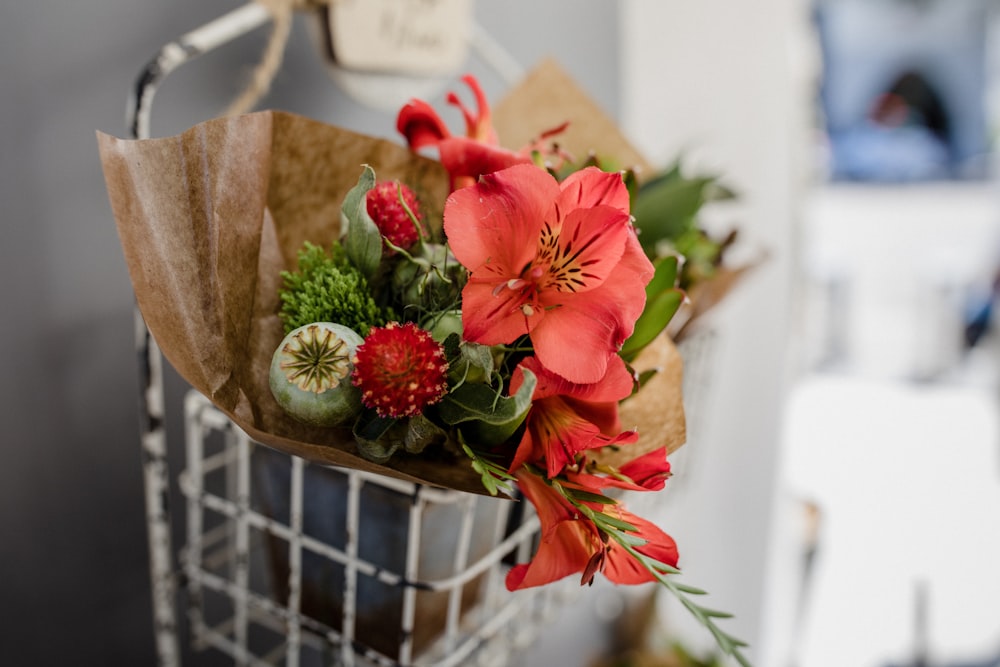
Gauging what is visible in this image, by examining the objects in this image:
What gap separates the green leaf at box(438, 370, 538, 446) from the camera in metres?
0.28

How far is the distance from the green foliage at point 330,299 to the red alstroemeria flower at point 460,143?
3.0 inches

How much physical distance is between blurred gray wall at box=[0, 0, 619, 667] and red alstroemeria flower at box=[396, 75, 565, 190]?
0.22m

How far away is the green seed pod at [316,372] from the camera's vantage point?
0.30 metres

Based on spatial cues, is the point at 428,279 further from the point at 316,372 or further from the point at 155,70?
the point at 155,70

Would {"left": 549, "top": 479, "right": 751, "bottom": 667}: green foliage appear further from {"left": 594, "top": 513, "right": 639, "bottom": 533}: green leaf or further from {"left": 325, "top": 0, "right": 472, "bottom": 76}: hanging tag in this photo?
{"left": 325, "top": 0, "right": 472, "bottom": 76}: hanging tag

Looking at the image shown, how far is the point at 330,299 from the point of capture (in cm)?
32

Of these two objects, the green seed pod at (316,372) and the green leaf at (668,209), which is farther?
the green leaf at (668,209)

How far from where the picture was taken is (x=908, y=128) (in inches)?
114

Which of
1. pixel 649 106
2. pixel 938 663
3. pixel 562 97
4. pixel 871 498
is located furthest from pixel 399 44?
pixel 938 663

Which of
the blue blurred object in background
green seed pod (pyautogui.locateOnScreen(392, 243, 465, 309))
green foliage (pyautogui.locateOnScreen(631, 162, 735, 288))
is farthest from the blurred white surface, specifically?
the blue blurred object in background

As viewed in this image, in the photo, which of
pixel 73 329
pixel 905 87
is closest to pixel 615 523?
pixel 73 329

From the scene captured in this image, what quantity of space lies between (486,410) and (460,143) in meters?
0.14

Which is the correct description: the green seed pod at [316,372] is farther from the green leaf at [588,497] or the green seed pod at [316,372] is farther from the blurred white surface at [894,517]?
the blurred white surface at [894,517]

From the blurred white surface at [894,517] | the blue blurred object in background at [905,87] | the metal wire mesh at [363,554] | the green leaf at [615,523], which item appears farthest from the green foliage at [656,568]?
the blue blurred object in background at [905,87]
